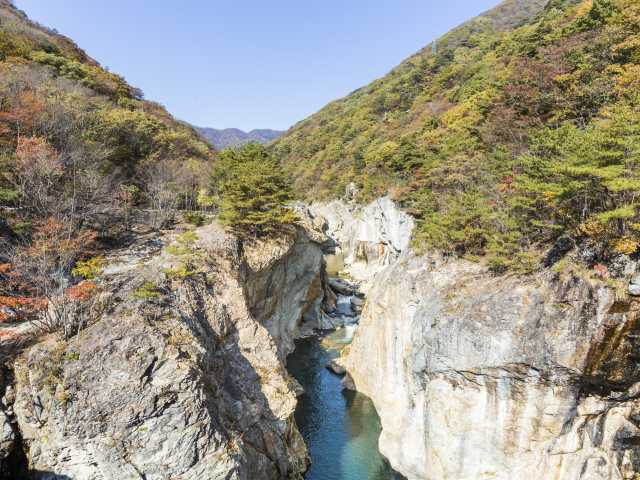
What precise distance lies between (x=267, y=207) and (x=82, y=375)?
16534 mm

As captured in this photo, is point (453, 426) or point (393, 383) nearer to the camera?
point (453, 426)

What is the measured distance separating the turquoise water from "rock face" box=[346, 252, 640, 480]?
1344 mm

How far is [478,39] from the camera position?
259ft

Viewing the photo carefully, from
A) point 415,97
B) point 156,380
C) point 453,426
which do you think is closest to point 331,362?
point 453,426

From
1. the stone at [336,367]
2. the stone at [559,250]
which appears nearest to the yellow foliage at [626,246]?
the stone at [559,250]

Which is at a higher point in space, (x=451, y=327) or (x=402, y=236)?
(x=402, y=236)

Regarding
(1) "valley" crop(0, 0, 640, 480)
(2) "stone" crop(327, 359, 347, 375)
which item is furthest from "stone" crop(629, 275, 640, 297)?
(2) "stone" crop(327, 359, 347, 375)

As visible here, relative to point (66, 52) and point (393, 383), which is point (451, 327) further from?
point (66, 52)

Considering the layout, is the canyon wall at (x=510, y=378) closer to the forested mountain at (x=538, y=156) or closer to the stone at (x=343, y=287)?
the forested mountain at (x=538, y=156)

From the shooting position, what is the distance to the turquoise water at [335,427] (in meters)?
18.2

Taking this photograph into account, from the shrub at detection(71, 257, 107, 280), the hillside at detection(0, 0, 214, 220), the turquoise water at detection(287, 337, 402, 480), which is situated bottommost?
the turquoise water at detection(287, 337, 402, 480)

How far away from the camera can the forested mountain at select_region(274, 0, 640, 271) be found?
1284cm

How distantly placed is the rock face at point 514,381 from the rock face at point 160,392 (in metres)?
7.18

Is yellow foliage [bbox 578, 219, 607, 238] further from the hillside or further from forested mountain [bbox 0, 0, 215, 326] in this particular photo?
the hillside
